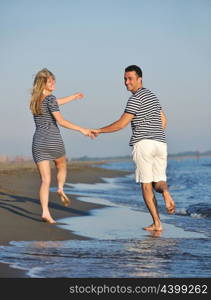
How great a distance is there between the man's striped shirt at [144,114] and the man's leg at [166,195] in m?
0.54

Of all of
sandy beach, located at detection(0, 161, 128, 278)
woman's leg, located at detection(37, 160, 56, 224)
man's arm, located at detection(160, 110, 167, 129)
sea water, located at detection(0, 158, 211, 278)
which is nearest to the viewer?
sea water, located at detection(0, 158, 211, 278)

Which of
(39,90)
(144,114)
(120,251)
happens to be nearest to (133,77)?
(144,114)

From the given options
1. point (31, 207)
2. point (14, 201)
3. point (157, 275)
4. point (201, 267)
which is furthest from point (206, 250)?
point (14, 201)

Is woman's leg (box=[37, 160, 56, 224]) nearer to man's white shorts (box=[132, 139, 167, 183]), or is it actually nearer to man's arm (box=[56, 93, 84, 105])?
man's arm (box=[56, 93, 84, 105])

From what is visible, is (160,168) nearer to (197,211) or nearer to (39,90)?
(39,90)

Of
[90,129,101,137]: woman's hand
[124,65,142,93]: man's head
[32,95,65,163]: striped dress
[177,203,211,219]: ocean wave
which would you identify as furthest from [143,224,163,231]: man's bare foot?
[177,203,211,219]: ocean wave

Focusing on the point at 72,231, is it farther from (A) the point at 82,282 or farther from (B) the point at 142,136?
(A) the point at 82,282

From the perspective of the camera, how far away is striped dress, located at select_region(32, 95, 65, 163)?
311 inches

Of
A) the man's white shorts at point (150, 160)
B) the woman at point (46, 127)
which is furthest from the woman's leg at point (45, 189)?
the man's white shorts at point (150, 160)

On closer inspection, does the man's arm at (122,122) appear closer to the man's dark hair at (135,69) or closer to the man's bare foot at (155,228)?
the man's dark hair at (135,69)

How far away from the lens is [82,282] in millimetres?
4496

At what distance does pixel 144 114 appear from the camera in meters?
7.44

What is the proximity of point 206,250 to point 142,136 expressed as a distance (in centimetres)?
195

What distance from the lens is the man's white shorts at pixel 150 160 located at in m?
7.44
